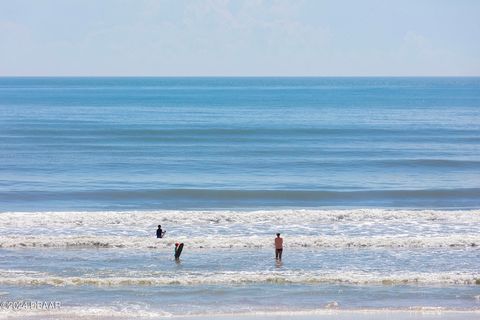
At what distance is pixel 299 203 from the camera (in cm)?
3944

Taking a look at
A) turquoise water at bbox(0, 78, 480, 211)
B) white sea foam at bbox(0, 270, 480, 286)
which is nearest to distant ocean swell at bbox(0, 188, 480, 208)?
turquoise water at bbox(0, 78, 480, 211)

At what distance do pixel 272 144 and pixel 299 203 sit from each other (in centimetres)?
2487

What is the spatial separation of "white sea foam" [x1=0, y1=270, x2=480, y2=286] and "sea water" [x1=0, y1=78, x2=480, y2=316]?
60mm

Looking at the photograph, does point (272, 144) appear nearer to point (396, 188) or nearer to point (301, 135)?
point (301, 135)

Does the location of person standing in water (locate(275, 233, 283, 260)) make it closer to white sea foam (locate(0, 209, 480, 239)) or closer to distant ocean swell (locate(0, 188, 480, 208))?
white sea foam (locate(0, 209, 480, 239))

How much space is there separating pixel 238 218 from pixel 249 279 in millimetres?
10360

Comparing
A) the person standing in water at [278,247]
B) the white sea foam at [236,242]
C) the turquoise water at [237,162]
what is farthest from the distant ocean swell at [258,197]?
the person standing in water at [278,247]

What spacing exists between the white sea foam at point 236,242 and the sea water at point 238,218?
75 millimetres

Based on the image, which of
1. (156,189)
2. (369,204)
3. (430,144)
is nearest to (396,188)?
(369,204)

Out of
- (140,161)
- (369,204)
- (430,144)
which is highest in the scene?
(430,144)

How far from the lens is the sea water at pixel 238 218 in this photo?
74.6ft

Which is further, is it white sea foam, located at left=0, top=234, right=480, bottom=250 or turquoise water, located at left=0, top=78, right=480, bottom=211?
turquoise water, located at left=0, top=78, right=480, bottom=211

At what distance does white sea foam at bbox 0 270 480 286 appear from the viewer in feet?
77.1

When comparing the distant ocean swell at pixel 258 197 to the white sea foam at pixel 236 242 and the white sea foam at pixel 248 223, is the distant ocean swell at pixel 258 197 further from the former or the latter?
the white sea foam at pixel 236 242
